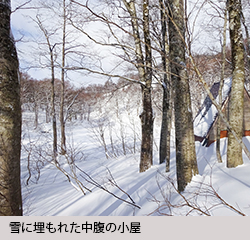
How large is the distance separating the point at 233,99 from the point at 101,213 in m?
3.67

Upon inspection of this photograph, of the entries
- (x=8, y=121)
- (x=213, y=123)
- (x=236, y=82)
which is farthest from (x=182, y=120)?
(x=213, y=123)

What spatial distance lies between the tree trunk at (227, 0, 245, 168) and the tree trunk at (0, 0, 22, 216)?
153 inches

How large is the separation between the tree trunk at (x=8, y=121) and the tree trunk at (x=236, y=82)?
389 centimetres

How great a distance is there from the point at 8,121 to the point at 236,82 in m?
4.22

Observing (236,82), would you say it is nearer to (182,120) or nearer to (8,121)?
(182,120)

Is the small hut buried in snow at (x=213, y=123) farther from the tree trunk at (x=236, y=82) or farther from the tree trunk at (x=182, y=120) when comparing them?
the tree trunk at (x=182, y=120)

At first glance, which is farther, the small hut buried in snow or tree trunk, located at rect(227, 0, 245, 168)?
the small hut buried in snow

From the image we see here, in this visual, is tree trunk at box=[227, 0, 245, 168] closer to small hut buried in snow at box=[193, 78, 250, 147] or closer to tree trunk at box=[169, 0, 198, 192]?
tree trunk at box=[169, 0, 198, 192]

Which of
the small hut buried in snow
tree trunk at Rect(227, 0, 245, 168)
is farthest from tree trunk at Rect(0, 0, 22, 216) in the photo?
the small hut buried in snow

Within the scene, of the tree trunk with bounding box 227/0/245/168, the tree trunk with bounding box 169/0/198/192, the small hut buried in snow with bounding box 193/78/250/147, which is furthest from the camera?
the small hut buried in snow with bounding box 193/78/250/147

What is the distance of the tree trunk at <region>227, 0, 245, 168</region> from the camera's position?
3.61 meters

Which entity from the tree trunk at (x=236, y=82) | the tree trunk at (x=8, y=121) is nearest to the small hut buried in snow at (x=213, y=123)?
the tree trunk at (x=236, y=82)

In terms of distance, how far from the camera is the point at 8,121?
169 cm

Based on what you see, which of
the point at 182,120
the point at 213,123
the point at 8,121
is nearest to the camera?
the point at 8,121
